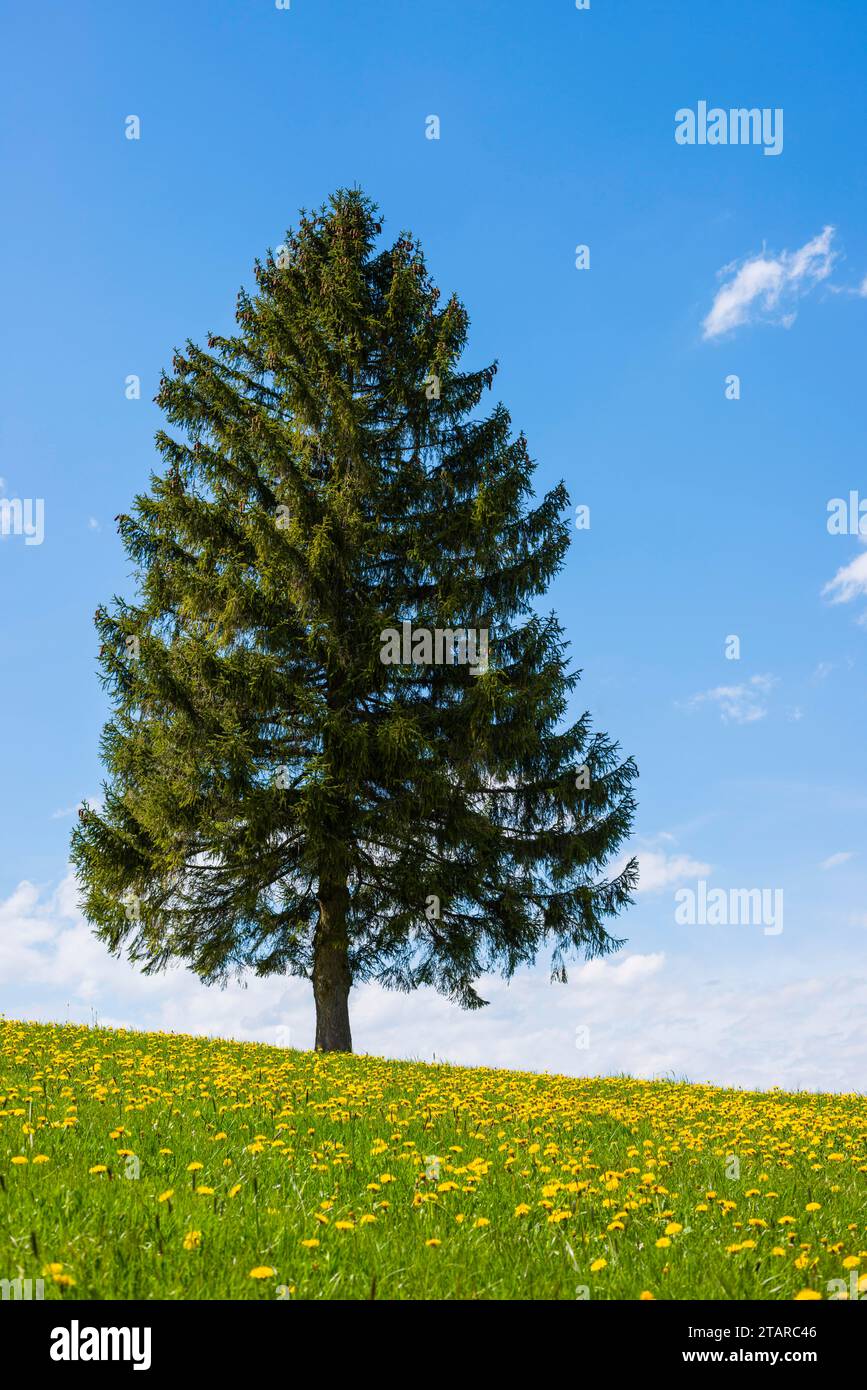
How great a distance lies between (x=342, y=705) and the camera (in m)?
15.6

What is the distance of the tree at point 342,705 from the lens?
1453cm

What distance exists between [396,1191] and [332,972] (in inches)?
407

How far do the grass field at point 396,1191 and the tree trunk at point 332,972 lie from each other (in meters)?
5.90

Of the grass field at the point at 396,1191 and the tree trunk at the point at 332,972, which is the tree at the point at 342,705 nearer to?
Result: the tree trunk at the point at 332,972

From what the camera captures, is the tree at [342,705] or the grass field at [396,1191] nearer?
the grass field at [396,1191]

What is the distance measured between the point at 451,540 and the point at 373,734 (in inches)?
150

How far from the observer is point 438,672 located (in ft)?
51.0

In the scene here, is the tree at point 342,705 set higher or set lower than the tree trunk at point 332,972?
higher

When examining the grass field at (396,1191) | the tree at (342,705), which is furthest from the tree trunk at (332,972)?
the grass field at (396,1191)

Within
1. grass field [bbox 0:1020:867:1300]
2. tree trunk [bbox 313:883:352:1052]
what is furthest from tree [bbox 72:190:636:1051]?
grass field [bbox 0:1020:867:1300]

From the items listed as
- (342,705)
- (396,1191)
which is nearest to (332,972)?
(342,705)
